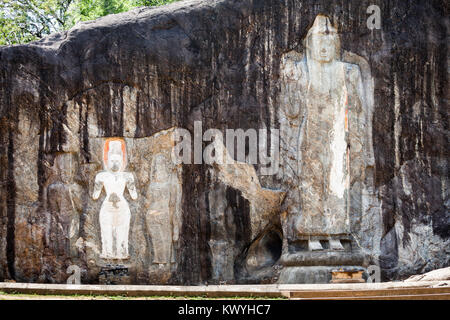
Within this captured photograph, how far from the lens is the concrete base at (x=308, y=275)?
14.3 m

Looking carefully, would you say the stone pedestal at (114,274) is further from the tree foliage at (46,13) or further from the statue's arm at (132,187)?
the tree foliage at (46,13)

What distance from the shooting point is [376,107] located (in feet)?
50.5

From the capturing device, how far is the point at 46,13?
80.1ft

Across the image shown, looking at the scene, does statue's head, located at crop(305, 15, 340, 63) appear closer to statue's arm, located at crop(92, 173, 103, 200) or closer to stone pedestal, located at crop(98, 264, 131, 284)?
statue's arm, located at crop(92, 173, 103, 200)

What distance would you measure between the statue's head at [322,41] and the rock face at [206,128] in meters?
0.12

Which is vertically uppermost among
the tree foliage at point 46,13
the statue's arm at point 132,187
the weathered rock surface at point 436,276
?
the tree foliage at point 46,13

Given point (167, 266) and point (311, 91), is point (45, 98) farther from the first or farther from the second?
point (311, 91)

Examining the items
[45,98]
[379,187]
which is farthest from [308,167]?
[45,98]

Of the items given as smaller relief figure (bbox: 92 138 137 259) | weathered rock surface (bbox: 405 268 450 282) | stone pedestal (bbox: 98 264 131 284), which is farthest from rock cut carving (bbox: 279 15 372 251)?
stone pedestal (bbox: 98 264 131 284)

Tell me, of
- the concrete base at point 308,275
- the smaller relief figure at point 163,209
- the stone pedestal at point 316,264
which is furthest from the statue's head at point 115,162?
the concrete base at point 308,275

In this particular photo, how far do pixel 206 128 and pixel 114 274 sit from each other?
336cm

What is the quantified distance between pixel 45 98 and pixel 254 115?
164 inches

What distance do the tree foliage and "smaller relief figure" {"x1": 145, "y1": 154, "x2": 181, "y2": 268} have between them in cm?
908

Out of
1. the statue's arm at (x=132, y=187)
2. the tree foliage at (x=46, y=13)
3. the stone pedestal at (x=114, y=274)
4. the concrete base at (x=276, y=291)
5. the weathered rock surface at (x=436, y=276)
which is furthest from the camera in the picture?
the tree foliage at (x=46, y=13)
